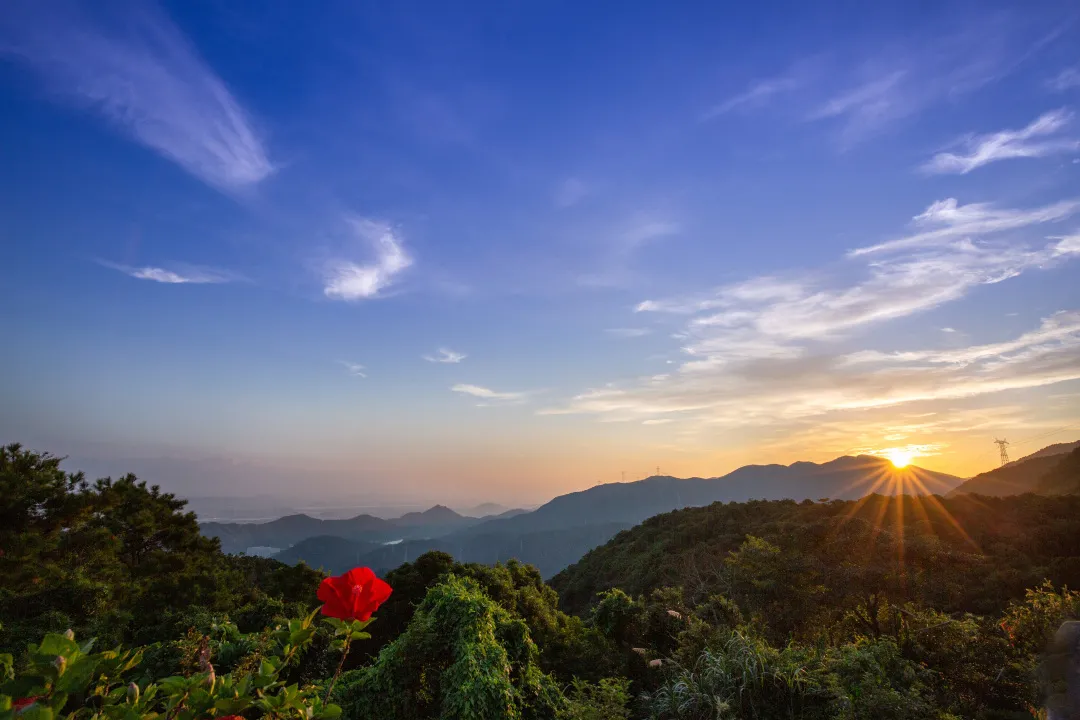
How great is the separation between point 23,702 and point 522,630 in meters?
6.52

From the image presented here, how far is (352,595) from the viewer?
1670mm

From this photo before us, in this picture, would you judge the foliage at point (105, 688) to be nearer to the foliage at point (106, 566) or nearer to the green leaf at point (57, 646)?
the green leaf at point (57, 646)

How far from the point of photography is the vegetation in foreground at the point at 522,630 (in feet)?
5.56

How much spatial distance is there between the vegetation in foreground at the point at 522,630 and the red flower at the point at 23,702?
0.03 feet

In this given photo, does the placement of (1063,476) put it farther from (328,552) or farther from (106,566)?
(328,552)

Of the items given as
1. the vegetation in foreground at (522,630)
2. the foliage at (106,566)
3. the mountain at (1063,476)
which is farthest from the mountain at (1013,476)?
the foliage at (106,566)

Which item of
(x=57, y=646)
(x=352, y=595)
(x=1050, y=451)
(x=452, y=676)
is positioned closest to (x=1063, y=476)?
(x=1050, y=451)

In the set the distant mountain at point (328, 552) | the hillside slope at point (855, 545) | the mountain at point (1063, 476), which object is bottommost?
the distant mountain at point (328, 552)

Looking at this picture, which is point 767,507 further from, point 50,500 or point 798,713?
point 50,500

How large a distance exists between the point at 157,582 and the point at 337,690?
18556mm

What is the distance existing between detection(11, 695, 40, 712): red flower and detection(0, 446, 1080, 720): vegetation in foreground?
11mm

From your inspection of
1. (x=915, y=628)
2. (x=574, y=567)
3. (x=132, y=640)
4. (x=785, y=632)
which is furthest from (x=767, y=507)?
(x=132, y=640)

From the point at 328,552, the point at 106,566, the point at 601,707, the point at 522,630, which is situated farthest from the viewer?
the point at 328,552

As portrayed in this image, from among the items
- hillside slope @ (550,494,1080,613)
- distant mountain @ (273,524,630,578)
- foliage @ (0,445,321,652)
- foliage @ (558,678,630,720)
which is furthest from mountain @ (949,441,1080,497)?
distant mountain @ (273,524,630,578)
